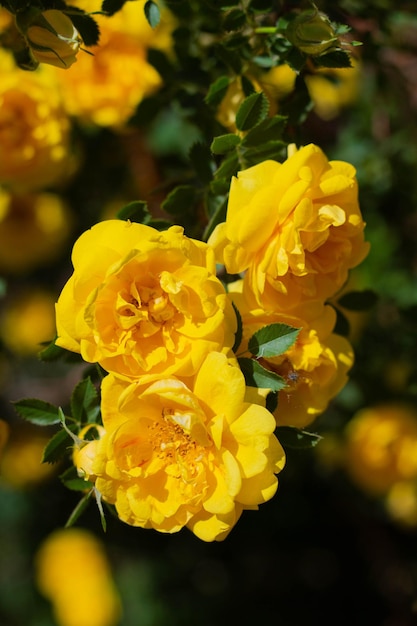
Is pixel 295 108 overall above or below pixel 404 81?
above

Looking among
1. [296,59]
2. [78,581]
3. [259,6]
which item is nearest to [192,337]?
[296,59]

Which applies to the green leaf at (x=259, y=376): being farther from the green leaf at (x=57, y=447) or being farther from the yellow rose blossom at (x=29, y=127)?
the yellow rose blossom at (x=29, y=127)

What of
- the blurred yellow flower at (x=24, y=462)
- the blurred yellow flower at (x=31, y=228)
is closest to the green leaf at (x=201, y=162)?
the blurred yellow flower at (x=31, y=228)

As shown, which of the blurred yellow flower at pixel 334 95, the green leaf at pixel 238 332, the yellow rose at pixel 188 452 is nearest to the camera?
the yellow rose at pixel 188 452

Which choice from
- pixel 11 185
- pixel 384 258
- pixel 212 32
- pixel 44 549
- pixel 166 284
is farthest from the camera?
pixel 44 549

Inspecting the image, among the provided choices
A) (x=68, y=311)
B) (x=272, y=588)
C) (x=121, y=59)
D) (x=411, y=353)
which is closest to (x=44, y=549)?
(x=272, y=588)

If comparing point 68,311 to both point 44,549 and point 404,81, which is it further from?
point 44,549
